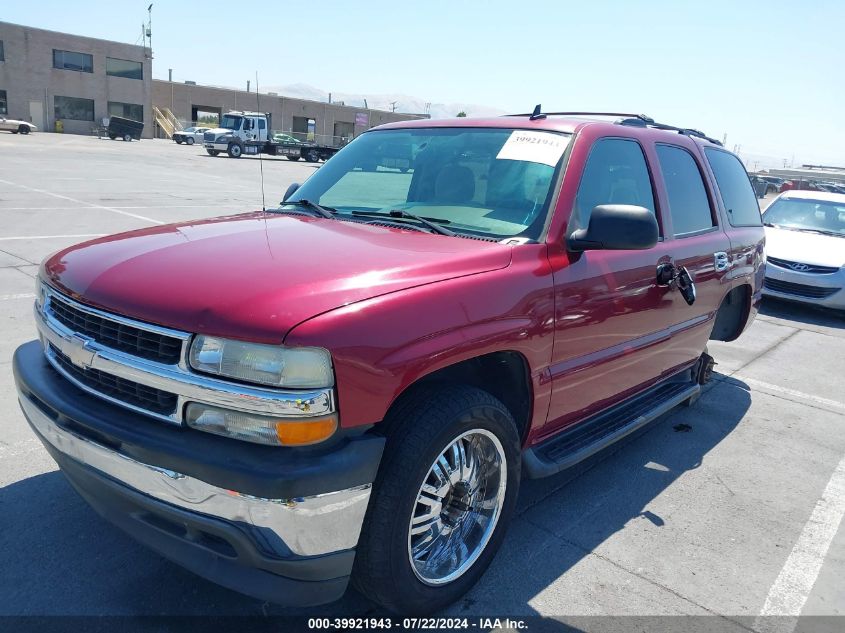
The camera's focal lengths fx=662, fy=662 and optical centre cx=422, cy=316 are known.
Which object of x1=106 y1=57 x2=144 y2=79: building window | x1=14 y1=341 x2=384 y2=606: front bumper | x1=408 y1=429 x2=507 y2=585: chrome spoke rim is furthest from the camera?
x1=106 y1=57 x2=144 y2=79: building window

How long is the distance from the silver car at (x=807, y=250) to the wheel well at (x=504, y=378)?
7.57 meters

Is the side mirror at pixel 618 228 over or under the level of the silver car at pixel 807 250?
over

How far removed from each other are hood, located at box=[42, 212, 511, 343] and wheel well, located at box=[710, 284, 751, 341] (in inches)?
131

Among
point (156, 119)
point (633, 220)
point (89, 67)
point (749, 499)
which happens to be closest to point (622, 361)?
point (633, 220)

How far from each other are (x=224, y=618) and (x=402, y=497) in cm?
92

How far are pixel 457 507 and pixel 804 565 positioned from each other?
1.83 m

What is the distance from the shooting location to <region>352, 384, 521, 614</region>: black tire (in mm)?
2219

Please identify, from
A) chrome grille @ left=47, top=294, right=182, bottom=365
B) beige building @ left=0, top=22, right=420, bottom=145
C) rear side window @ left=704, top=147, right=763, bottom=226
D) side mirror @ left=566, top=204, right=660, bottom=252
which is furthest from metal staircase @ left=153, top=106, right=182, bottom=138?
side mirror @ left=566, top=204, right=660, bottom=252

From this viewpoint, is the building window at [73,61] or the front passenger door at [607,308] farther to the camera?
the building window at [73,61]

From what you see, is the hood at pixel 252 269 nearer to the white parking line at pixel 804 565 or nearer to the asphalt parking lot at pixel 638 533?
the asphalt parking lot at pixel 638 533

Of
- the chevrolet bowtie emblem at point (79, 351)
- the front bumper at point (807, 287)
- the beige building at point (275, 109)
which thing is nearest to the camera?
the chevrolet bowtie emblem at point (79, 351)

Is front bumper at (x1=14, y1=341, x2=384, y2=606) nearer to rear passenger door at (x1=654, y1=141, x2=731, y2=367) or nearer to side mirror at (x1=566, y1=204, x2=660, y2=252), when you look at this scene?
side mirror at (x1=566, y1=204, x2=660, y2=252)

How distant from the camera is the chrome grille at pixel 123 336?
2.14 meters

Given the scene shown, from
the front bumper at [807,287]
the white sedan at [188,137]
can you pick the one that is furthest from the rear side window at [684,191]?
the white sedan at [188,137]
